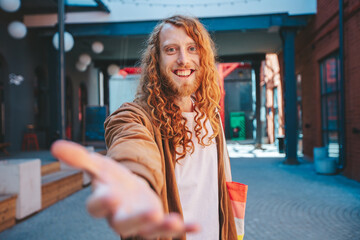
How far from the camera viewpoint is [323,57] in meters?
8.00

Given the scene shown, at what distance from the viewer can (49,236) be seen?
3570 millimetres

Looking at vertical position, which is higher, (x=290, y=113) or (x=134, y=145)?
(x=290, y=113)

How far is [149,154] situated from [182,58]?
1.80 feet

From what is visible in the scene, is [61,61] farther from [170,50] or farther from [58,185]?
[170,50]

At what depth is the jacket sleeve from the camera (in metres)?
0.81

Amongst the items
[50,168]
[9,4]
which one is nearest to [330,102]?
[50,168]

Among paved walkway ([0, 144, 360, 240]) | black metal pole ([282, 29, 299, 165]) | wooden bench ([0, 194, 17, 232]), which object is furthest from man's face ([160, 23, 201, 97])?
black metal pole ([282, 29, 299, 165])

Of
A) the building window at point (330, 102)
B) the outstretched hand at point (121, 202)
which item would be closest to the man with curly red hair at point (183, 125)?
the outstretched hand at point (121, 202)

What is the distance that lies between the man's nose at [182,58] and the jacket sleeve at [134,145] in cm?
29

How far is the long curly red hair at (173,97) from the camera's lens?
1267mm

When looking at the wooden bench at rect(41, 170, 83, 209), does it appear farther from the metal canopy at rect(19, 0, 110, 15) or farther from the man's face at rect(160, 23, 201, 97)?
the metal canopy at rect(19, 0, 110, 15)

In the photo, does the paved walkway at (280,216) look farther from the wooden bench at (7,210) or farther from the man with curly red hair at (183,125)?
the man with curly red hair at (183,125)

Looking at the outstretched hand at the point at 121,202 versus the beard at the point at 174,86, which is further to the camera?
the beard at the point at 174,86

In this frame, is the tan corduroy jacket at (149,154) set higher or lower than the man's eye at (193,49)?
lower
